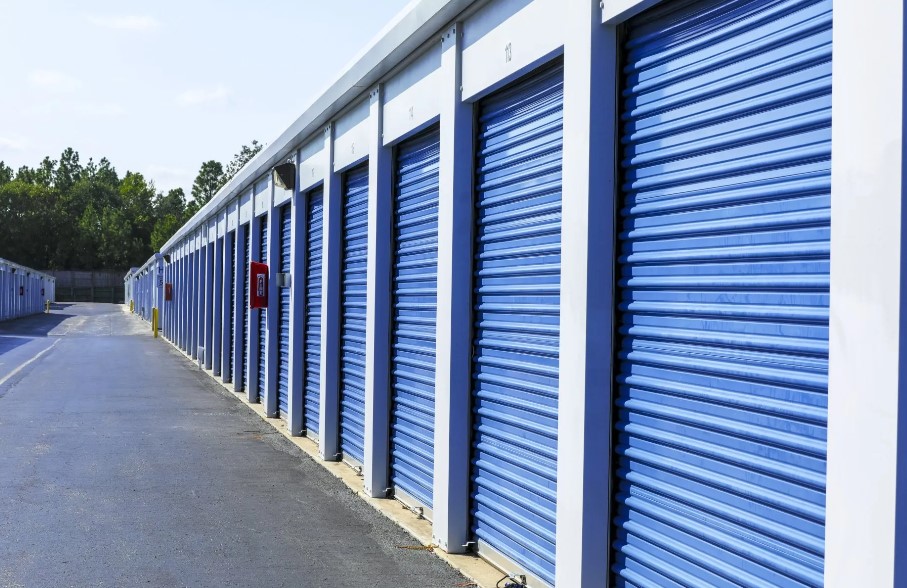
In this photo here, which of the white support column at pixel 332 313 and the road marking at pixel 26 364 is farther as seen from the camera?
the road marking at pixel 26 364

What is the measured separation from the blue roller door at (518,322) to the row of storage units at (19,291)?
165 feet

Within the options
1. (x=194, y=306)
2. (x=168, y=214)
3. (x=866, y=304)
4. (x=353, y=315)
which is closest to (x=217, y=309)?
(x=194, y=306)

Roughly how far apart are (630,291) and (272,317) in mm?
11008

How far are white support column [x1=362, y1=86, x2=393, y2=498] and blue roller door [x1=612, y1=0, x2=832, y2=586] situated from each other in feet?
14.1

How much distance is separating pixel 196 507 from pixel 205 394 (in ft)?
34.5

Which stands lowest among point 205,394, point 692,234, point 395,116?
point 205,394

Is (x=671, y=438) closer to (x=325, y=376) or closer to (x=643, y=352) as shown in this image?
(x=643, y=352)

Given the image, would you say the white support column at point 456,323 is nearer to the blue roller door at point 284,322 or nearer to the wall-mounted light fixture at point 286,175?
the wall-mounted light fixture at point 286,175

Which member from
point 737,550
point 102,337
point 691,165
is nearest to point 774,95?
point 691,165

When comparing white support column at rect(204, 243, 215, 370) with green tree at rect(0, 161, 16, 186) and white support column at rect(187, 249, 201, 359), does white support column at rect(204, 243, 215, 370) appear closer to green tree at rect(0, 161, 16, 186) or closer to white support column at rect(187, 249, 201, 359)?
white support column at rect(187, 249, 201, 359)

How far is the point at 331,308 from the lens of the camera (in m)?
11.7

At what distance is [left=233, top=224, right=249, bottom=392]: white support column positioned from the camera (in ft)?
65.2

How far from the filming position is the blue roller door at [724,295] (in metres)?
4.17

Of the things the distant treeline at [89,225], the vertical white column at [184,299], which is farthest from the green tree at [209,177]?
the vertical white column at [184,299]
